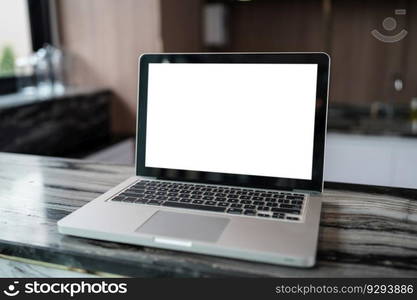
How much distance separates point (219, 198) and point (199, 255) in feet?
0.57

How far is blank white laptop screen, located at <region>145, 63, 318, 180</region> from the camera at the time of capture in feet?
2.53

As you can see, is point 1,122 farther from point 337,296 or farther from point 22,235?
point 337,296

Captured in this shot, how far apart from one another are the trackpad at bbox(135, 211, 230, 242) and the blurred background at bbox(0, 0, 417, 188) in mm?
1413

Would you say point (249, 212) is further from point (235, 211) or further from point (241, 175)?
point (241, 175)

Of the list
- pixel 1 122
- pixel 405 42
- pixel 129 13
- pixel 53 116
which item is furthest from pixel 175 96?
pixel 405 42

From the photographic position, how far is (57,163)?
1079 millimetres

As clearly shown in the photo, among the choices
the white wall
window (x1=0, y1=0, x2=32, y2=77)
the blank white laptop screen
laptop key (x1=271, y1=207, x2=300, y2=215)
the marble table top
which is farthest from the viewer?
window (x1=0, y1=0, x2=32, y2=77)

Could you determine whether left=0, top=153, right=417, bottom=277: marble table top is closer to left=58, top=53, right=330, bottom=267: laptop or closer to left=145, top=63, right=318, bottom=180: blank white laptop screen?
left=58, top=53, right=330, bottom=267: laptop

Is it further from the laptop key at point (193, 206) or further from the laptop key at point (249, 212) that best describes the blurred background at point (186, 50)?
the laptop key at point (249, 212)

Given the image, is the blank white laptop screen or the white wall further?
the white wall

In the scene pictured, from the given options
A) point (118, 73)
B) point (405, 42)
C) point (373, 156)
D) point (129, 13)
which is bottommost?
point (373, 156)

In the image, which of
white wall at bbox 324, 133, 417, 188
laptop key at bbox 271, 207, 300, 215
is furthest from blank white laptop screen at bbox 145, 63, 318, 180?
white wall at bbox 324, 133, 417, 188

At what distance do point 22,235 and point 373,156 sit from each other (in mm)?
1912

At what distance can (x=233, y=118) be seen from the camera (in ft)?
2.67
